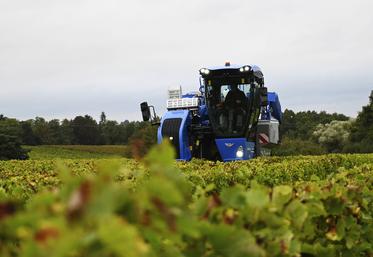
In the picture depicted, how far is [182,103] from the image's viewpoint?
15898mm

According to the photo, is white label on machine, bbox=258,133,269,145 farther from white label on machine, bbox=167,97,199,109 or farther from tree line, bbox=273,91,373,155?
tree line, bbox=273,91,373,155

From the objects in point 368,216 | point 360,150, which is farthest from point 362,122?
point 368,216

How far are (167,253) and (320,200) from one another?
1428mm

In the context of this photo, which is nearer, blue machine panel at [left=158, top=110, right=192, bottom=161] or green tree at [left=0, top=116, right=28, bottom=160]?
blue machine panel at [left=158, top=110, right=192, bottom=161]

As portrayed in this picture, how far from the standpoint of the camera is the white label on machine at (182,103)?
15836 mm

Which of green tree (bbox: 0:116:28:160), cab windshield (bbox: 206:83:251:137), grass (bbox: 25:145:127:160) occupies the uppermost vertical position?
cab windshield (bbox: 206:83:251:137)

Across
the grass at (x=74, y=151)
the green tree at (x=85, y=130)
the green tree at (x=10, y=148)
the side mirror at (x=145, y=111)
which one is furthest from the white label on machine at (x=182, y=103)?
the green tree at (x=85, y=130)

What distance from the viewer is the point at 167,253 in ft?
5.00

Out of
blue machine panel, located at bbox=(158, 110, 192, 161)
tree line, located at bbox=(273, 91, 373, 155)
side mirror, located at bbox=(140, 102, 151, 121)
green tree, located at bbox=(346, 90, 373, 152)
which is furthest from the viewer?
green tree, located at bbox=(346, 90, 373, 152)

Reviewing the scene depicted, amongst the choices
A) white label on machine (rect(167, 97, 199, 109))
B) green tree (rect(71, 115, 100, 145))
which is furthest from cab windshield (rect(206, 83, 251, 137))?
green tree (rect(71, 115, 100, 145))

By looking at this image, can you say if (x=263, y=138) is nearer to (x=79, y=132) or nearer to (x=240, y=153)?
(x=240, y=153)

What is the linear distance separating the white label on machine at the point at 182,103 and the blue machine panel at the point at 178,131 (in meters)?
0.56

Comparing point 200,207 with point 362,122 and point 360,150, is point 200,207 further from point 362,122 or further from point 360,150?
point 362,122

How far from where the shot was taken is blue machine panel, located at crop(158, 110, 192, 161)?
1467 centimetres
